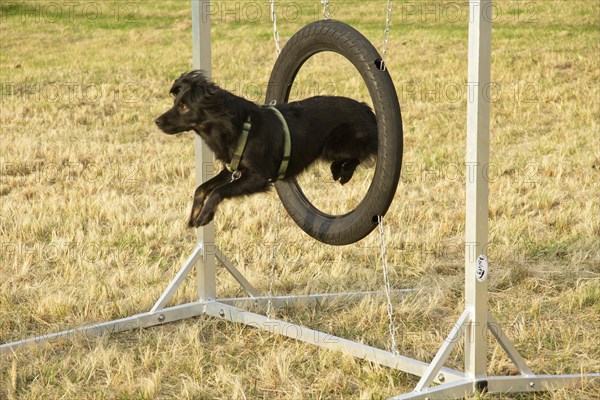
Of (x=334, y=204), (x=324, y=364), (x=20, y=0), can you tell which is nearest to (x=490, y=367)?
(x=324, y=364)

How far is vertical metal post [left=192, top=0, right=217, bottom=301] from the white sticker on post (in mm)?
2234

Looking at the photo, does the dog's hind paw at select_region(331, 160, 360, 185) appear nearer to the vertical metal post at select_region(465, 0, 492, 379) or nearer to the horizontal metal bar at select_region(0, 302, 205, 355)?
the vertical metal post at select_region(465, 0, 492, 379)

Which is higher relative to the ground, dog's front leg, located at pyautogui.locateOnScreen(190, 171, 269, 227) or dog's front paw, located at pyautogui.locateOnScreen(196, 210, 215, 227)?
dog's front leg, located at pyautogui.locateOnScreen(190, 171, 269, 227)

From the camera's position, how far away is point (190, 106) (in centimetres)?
498

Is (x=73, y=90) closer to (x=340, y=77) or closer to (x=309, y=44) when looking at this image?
(x=340, y=77)

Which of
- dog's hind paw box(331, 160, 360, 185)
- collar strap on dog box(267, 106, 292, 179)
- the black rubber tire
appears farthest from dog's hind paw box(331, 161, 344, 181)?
collar strap on dog box(267, 106, 292, 179)

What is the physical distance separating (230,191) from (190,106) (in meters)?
0.51

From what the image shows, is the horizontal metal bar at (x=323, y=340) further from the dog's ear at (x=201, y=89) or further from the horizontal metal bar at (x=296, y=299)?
the dog's ear at (x=201, y=89)

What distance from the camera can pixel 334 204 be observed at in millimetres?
9609

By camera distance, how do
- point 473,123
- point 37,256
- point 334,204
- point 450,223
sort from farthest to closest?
point 334,204 → point 450,223 → point 37,256 → point 473,123

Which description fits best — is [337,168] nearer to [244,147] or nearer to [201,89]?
[244,147]

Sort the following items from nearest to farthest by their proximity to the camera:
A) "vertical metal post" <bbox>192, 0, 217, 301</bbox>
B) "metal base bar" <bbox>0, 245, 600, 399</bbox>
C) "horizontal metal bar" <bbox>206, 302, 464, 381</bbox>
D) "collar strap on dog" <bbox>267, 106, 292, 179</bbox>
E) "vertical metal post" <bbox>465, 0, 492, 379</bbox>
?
"vertical metal post" <bbox>465, 0, 492, 379</bbox> → "metal base bar" <bbox>0, 245, 600, 399</bbox> → "collar strap on dog" <bbox>267, 106, 292, 179</bbox> → "horizontal metal bar" <bbox>206, 302, 464, 381</bbox> → "vertical metal post" <bbox>192, 0, 217, 301</bbox>

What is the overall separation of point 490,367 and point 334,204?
413 cm

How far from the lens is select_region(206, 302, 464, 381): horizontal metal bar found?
537 centimetres
